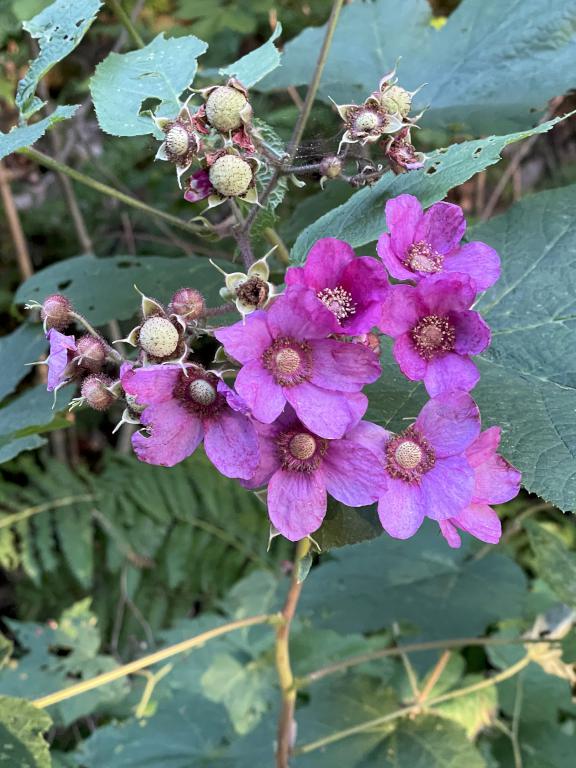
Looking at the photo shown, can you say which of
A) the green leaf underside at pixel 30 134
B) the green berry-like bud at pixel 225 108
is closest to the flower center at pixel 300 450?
the green berry-like bud at pixel 225 108

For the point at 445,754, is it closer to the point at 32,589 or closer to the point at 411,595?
the point at 411,595

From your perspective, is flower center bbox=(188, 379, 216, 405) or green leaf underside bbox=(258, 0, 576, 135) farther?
green leaf underside bbox=(258, 0, 576, 135)

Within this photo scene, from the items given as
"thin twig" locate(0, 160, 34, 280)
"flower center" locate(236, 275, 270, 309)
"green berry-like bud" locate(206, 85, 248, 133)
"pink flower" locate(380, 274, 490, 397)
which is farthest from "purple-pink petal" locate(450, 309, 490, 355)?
"thin twig" locate(0, 160, 34, 280)

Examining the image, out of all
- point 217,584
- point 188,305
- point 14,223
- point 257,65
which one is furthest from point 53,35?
point 217,584

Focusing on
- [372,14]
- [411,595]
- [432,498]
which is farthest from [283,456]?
[372,14]

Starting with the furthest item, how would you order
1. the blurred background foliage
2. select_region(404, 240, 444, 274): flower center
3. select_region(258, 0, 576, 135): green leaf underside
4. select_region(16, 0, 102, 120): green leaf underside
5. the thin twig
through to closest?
the thin twig < the blurred background foliage < select_region(258, 0, 576, 135): green leaf underside < select_region(16, 0, 102, 120): green leaf underside < select_region(404, 240, 444, 274): flower center

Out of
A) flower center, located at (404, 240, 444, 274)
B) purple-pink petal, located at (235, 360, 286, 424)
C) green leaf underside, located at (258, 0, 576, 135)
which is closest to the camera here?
purple-pink petal, located at (235, 360, 286, 424)

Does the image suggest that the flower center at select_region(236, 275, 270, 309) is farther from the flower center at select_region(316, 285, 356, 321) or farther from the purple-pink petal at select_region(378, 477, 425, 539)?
the purple-pink petal at select_region(378, 477, 425, 539)
